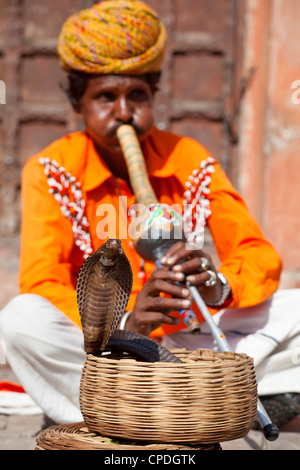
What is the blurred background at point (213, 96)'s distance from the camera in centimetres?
446

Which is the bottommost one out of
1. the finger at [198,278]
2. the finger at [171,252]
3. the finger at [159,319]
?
the finger at [159,319]

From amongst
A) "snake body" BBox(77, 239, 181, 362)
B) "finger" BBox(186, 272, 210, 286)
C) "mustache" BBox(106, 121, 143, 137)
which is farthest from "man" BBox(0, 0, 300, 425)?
"snake body" BBox(77, 239, 181, 362)

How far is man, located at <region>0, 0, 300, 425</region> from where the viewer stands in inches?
99.0

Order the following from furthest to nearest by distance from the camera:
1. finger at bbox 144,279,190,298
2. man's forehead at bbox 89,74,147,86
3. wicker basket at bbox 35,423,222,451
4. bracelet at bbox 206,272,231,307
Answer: man's forehead at bbox 89,74,147,86 → bracelet at bbox 206,272,231,307 → finger at bbox 144,279,190,298 → wicker basket at bbox 35,423,222,451

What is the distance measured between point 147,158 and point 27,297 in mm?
791

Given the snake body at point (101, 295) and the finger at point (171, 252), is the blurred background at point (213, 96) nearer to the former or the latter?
the finger at point (171, 252)

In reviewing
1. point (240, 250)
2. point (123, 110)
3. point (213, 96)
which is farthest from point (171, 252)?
point (213, 96)

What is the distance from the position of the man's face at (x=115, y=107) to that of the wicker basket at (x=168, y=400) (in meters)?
1.22

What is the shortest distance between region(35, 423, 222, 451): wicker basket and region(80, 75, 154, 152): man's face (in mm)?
1283

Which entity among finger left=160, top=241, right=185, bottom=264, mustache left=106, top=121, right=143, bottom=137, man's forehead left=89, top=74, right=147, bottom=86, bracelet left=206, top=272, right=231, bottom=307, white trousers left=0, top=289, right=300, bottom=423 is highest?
man's forehead left=89, top=74, right=147, bottom=86

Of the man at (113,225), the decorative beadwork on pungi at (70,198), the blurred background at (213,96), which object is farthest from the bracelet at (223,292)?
the blurred background at (213,96)

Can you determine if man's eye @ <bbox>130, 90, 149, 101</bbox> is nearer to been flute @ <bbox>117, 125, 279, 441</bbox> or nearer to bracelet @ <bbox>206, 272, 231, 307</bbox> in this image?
been flute @ <bbox>117, 125, 279, 441</bbox>
